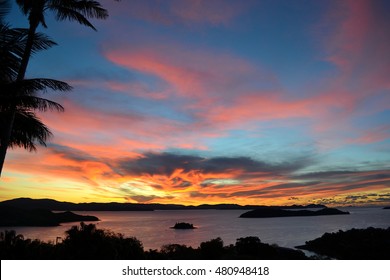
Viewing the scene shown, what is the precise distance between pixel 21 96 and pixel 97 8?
22.3ft

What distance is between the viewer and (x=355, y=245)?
7244 centimetres

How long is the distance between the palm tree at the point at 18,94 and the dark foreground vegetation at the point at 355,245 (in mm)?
68859

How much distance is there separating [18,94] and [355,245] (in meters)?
81.6

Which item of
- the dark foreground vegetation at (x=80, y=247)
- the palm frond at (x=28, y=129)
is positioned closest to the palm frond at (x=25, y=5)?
the palm frond at (x=28, y=129)

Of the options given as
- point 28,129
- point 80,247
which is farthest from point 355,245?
point 28,129

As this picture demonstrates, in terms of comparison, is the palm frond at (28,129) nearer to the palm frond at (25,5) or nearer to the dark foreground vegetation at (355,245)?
the palm frond at (25,5)

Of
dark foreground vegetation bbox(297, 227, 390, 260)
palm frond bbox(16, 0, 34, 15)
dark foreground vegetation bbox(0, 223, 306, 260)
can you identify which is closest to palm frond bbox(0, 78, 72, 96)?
palm frond bbox(16, 0, 34, 15)

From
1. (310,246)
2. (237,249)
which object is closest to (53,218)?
(310,246)

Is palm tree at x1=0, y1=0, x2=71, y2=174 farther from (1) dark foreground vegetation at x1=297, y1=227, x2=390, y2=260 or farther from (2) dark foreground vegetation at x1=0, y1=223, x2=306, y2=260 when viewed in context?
(1) dark foreground vegetation at x1=297, y1=227, x2=390, y2=260

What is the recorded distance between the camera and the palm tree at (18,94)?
422 inches

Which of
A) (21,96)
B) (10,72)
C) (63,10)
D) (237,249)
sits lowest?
(237,249)
